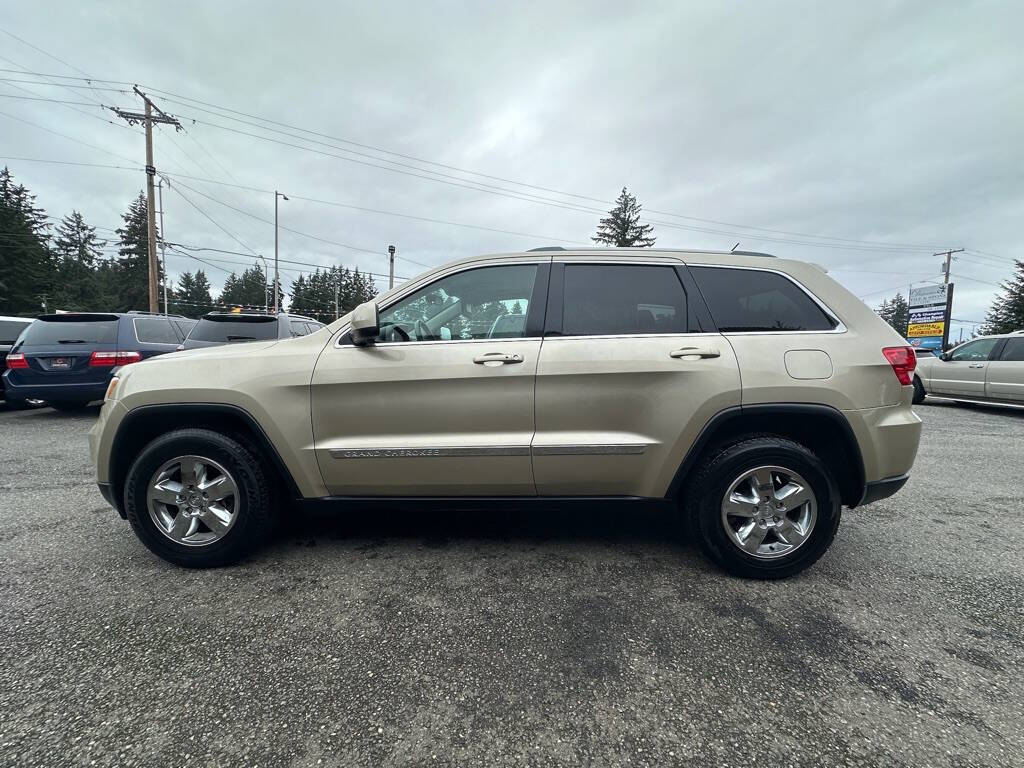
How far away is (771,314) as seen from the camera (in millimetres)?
2605

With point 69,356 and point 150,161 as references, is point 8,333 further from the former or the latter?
point 150,161

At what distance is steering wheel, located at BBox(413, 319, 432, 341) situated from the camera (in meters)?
2.65

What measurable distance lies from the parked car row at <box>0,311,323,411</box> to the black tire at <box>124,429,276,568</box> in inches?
176

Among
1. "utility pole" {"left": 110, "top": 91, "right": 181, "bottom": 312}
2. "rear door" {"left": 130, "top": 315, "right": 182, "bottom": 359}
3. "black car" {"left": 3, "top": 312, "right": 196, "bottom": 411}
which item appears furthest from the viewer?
"utility pole" {"left": 110, "top": 91, "right": 181, "bottom": 312}

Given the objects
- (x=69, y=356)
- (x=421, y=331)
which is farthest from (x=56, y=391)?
(x=421, y=331)

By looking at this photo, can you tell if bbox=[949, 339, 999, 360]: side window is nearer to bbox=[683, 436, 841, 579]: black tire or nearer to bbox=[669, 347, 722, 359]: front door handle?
bbox=[683, 436, 841, 579]: black tire

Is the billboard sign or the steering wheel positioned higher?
the billboard sign

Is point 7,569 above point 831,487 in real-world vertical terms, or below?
below

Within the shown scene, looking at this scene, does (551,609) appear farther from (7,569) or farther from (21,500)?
(21,500)

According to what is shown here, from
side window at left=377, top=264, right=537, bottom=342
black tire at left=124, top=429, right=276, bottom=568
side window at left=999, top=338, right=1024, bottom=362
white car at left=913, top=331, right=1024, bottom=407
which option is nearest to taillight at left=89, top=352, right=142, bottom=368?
black tire at left=124, top=429, right=276, bottom=568

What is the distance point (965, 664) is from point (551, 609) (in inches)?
67.6

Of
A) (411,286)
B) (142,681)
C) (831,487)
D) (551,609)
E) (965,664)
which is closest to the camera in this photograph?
(142,681)

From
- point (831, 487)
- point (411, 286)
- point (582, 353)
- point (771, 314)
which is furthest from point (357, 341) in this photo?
point (831, 487)

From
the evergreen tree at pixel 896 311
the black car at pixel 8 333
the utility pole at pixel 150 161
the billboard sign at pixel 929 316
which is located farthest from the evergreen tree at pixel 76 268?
the evergreen tree at pixel 896 311
